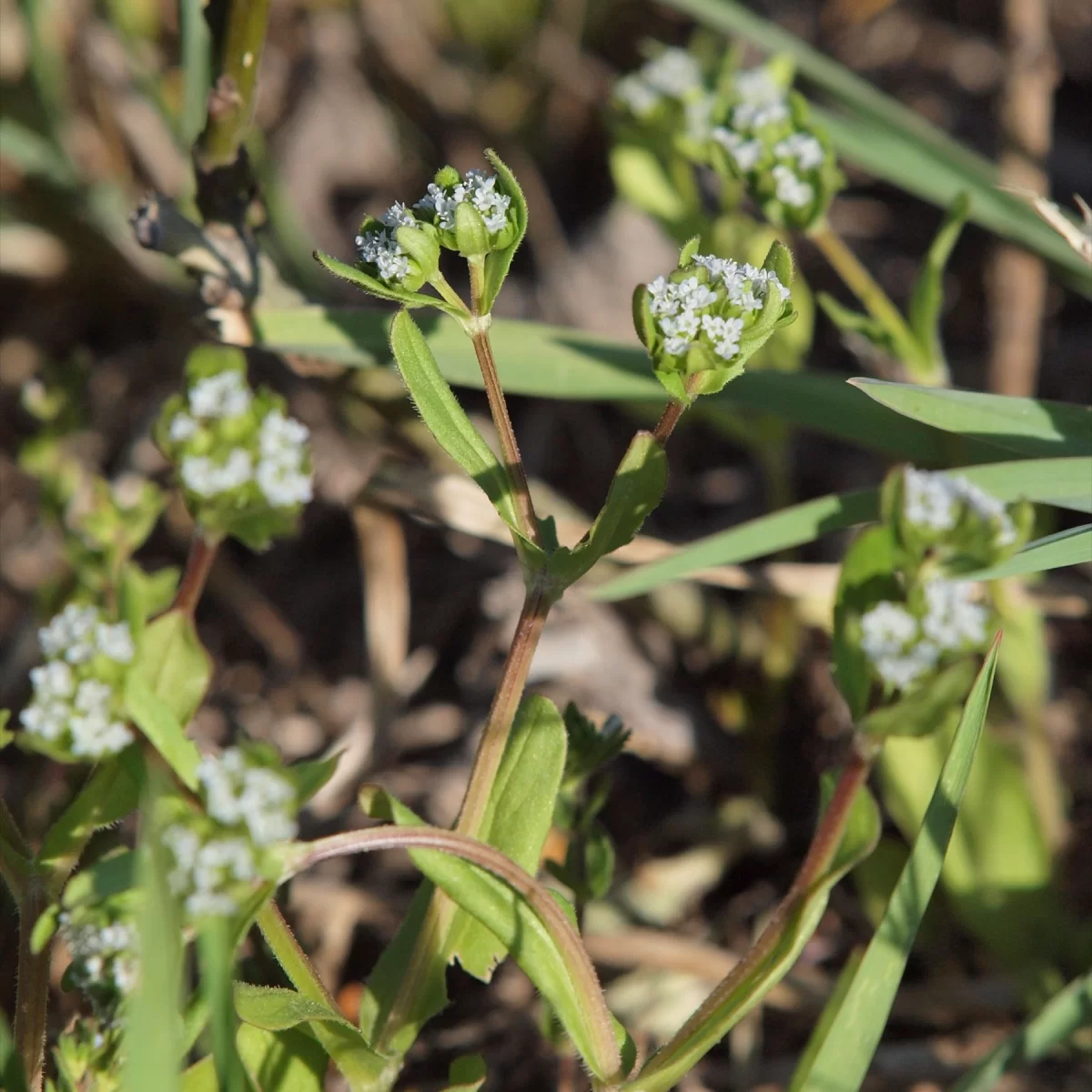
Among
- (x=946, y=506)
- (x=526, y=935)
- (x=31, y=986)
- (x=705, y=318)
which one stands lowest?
(x=31, y=986)

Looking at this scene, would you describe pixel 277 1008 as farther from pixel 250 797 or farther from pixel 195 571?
pixel 195 571

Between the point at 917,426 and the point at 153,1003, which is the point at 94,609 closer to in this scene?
the point at 153,1003

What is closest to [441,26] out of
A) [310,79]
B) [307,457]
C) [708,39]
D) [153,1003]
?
[310,79]

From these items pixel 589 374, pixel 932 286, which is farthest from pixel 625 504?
pixel 932 286

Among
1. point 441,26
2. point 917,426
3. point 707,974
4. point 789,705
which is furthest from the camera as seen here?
point 441,26

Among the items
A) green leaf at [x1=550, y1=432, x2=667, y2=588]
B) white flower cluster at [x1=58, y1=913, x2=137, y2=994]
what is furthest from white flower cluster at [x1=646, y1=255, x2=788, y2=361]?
white flower cluster at [x1=58, y1=913, x2=137, y2=994]

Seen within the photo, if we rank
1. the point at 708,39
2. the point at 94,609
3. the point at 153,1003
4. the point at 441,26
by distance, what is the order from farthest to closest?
the point at 441,26
the point at 708,39
the point at 94,609
the point at 153,1003

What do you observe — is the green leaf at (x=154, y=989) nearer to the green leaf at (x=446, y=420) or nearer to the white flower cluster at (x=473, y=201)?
the green leaf at (x=446, y=420)
